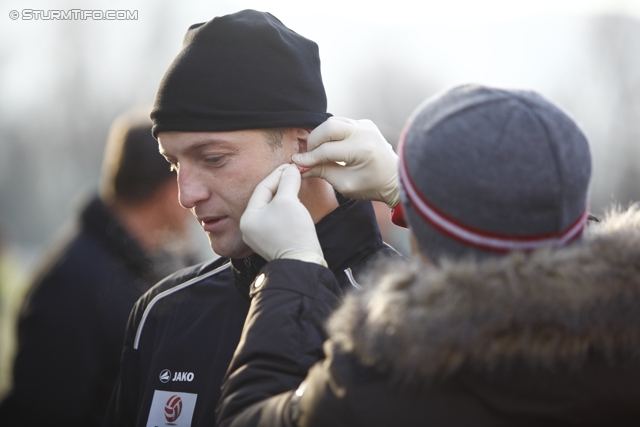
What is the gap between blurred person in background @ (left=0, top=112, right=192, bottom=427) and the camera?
105 inches

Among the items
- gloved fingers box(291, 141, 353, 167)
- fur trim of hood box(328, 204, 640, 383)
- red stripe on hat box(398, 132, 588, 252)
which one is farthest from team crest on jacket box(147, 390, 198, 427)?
red stripe on hat box(398, 132, 588, 252)

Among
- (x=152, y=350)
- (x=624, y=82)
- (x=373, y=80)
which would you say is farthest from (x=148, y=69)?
(x=152, y=350)

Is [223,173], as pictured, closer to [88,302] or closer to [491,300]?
[88,302]

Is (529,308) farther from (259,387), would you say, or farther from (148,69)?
(148,69)

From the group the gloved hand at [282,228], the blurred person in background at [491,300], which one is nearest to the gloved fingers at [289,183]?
the gloved hand at [282,228]

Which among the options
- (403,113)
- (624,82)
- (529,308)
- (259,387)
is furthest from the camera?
(403,113)

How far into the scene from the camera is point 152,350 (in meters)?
2.19

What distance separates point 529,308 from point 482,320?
8 centimetres

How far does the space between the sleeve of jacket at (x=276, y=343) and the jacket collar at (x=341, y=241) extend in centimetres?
46

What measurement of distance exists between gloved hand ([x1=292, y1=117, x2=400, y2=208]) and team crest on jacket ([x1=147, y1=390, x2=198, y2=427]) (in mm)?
831

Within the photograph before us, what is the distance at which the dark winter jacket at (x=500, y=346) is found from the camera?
1101 mm

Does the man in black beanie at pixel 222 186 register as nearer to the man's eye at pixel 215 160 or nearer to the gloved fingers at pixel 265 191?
the man's eye at pixel 215 160

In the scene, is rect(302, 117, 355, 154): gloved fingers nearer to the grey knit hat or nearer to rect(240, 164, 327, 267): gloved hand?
rect(240, 164, 327, 267): gloved hand

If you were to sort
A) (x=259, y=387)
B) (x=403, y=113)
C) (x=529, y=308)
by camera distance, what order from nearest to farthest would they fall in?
1. (x=529, y=308)
2. (x=259, y=387)
3. (x=403, y=113)
